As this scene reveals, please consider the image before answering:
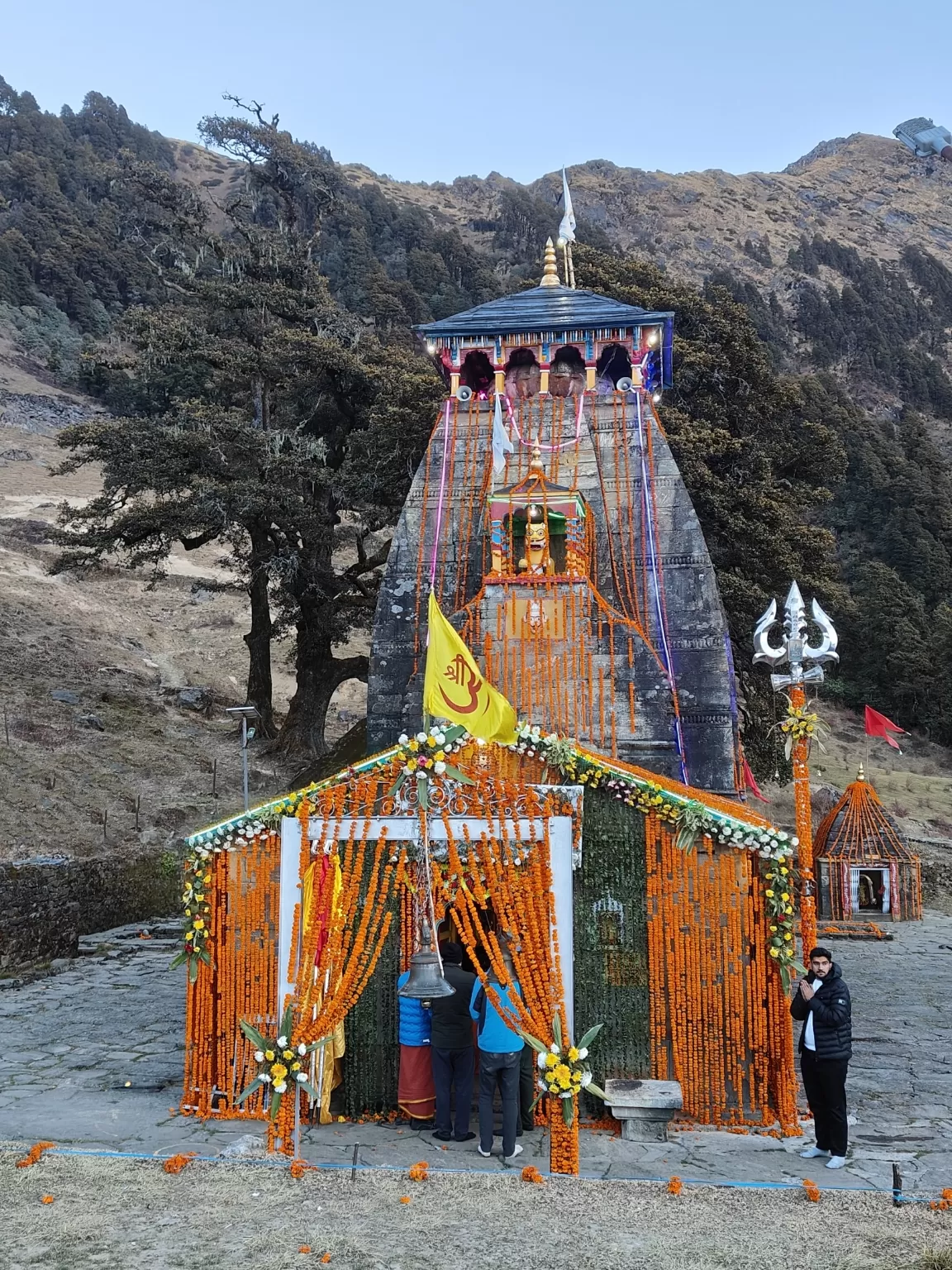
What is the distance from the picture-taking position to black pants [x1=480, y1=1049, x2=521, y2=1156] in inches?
283

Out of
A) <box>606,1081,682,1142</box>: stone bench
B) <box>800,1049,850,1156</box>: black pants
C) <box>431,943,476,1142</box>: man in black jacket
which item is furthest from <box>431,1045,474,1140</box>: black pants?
<box>800,1049,850,1156</box>: black pants

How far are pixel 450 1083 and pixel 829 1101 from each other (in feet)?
8.89

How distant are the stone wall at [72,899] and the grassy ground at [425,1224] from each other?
760 cm

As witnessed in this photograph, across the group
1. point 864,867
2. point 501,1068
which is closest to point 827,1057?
point 501,1068

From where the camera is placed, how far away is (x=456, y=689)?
296 inches

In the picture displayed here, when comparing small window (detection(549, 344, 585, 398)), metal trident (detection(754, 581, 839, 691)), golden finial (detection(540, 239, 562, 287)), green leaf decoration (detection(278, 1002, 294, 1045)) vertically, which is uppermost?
golden finial (detection(540, 239, 562, 287))

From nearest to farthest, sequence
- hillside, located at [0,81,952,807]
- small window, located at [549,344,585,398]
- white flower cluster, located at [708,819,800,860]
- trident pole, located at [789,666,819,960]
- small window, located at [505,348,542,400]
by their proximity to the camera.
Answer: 1. white flower cluster, located at [708,819,800,860]
2. trident pole, located at [789,666,819,960]
3. small window, located at [549,344,585,398]
4. small window, located at [505,348,542,400]
5. hillside, located at [0,81,952,807]

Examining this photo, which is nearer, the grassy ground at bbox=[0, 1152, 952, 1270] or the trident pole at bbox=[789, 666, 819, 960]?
the grassy ground at bbox=[0, 1152, 952, 1270]

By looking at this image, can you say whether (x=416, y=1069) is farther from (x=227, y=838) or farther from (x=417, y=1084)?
(x=227, y=838)

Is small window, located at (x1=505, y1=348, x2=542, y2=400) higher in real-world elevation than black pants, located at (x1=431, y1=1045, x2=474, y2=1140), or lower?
higher

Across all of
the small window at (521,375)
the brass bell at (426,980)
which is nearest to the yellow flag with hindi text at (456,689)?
the brass bell at (426,980)

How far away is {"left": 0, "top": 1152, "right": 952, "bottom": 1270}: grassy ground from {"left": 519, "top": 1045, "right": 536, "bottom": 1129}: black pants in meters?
1.08

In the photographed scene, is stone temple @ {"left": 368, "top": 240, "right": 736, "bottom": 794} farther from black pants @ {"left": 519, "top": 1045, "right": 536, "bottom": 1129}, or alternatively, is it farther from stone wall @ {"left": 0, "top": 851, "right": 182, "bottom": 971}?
black pants @ {"left": 519, "top": 1045, "right": 536, "bottom": 1129}

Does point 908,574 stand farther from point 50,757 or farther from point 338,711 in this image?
point 50,757
